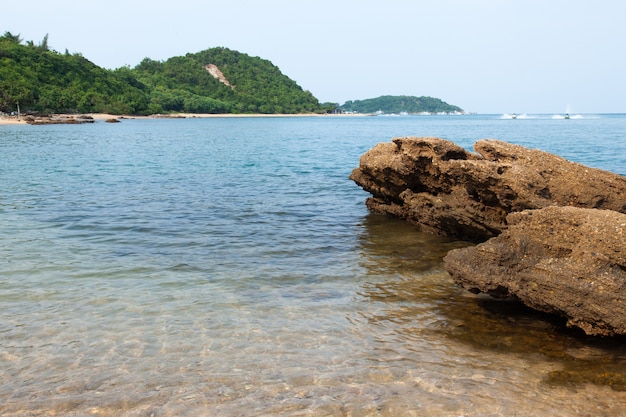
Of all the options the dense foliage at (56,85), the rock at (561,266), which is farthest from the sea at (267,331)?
the dense foliage at (56,85)

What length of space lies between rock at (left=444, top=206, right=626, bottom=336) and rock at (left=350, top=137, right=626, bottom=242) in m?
2.26

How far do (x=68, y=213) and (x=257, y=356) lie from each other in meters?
11.7

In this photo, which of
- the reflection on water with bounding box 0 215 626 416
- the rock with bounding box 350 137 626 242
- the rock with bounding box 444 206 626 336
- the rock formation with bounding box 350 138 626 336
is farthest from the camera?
the rock with bounding box 350 137 626 242

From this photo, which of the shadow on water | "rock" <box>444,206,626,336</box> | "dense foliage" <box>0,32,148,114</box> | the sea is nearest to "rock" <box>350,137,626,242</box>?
the sea

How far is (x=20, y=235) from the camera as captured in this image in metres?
12.4

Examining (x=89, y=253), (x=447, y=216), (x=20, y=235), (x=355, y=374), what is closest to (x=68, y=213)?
(x=20, y=235)

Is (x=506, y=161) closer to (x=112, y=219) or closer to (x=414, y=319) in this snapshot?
(x=414, y=319)

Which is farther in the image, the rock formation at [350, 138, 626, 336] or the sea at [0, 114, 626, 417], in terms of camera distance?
the rock formation at [350, 138, 626, 336]

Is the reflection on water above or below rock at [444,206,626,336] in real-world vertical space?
below

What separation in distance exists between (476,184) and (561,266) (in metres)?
4.16

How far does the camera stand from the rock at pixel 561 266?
6.48m

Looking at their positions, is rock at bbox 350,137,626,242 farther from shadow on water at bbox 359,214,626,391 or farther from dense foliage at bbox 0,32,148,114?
dense foliage at bbox 0,32,148,114

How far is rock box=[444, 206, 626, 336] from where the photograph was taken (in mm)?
6484

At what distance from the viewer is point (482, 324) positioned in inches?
291
